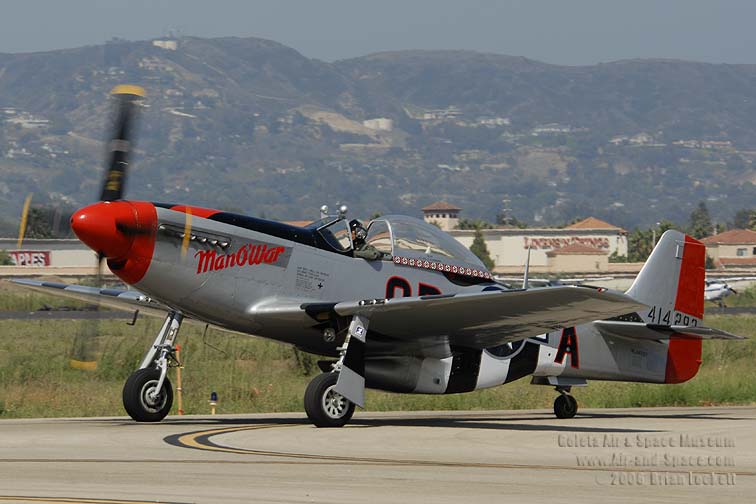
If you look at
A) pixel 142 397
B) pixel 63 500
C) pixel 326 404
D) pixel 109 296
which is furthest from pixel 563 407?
pixel 63 500

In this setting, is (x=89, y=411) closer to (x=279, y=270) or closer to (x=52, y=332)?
(x=279, y=270)

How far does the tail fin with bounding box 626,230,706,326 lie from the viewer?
1780 cm

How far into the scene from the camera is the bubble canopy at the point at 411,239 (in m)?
15.6

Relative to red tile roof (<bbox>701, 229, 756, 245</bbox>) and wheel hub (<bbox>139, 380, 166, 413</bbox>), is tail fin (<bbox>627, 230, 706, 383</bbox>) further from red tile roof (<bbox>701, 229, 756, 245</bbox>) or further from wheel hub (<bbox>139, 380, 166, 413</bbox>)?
red tile roof (<bbox>701, 229, 756, 245</bbox>)

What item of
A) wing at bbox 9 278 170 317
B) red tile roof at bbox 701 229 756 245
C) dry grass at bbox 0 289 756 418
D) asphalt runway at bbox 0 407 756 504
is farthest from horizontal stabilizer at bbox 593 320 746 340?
red tile roof at bbox 701 229 756 245

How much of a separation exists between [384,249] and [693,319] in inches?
207

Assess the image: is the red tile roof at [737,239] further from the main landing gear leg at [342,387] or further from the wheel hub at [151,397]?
the wheel hub at [151,397]

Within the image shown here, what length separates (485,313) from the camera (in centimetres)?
1437

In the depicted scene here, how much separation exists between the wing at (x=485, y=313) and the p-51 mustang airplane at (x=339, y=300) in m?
0.02

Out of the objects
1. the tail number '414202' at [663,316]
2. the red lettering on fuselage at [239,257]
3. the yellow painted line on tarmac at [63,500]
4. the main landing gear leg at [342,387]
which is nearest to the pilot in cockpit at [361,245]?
the red lettering on fuselage at [239,257]

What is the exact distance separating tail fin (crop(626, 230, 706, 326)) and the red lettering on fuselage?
18.4 ft

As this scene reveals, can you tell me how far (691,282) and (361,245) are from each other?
5411mm

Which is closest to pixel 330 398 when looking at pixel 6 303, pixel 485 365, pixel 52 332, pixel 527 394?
pixel 485 365

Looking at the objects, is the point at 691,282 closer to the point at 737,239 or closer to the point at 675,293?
the point at 675,293
